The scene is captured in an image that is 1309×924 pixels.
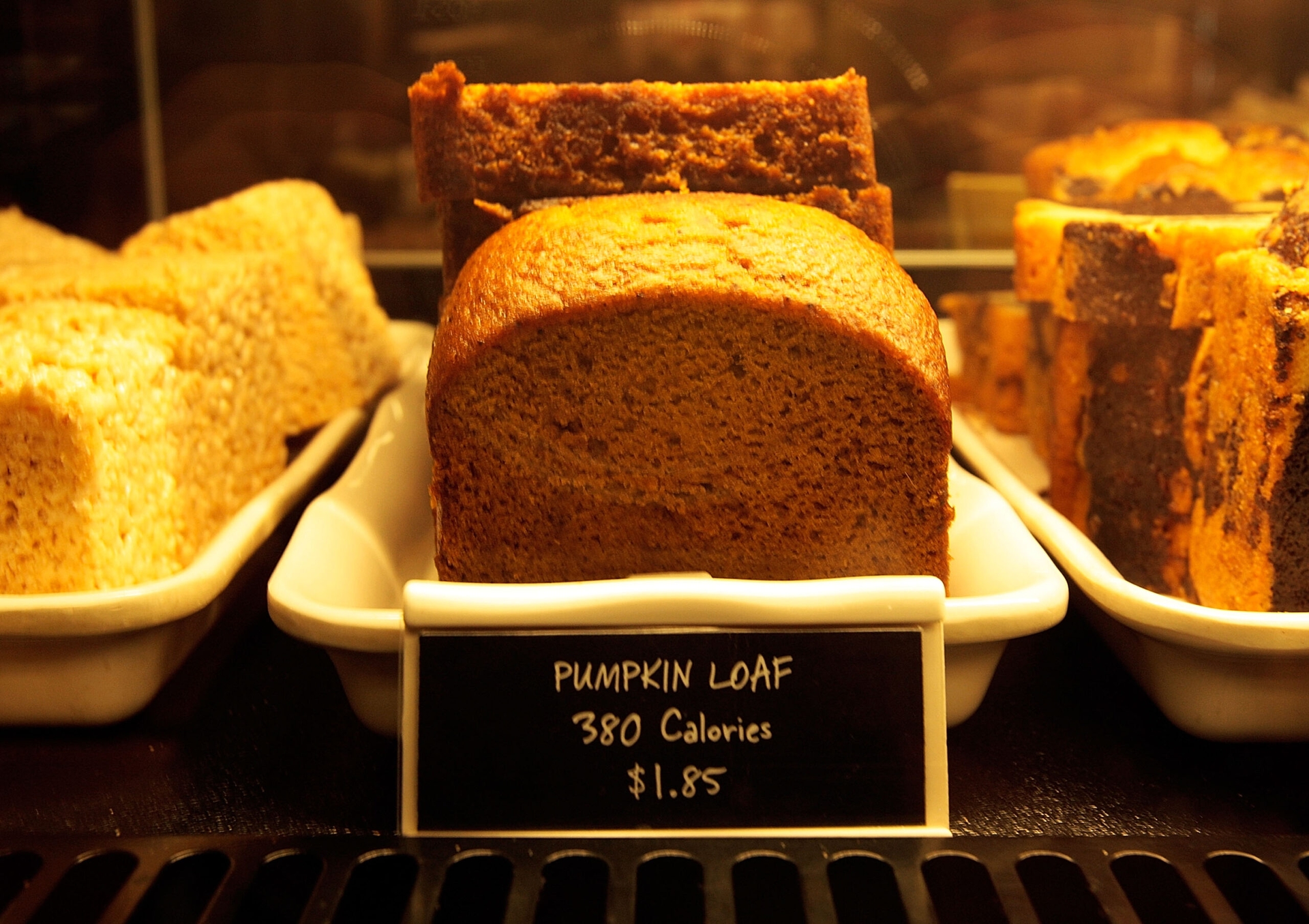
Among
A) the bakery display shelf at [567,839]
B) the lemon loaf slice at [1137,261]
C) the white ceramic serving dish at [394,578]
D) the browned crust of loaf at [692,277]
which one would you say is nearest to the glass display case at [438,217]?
the bakery display shelf at [567,839]

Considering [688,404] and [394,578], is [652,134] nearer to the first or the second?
[688,404]

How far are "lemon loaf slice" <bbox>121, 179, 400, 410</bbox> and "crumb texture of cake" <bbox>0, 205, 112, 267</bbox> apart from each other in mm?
70

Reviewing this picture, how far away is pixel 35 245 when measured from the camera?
1.59 meters

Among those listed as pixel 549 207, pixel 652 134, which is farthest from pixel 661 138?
pixel 549 207

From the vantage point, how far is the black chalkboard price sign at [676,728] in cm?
86

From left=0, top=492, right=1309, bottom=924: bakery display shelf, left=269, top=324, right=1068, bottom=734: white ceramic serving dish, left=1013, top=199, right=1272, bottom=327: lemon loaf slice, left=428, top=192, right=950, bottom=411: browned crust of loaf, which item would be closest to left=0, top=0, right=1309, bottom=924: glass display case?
left=0, top=492, right=1309, bottom=924: bakery display shelf

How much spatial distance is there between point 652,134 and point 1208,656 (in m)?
0.74

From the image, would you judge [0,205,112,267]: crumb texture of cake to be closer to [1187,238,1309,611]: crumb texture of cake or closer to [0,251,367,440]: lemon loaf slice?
[0,251,367,440]: lemon loaf slice

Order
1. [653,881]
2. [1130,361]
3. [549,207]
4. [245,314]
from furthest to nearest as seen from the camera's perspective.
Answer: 1. [245,314]
2. [1130,361]
3. [549,207]
4. [653,881]

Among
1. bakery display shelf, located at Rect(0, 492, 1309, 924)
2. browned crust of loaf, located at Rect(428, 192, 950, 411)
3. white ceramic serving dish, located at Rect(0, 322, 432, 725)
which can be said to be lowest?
bakery display shelf, located at Rect(0, 492, 1309, 924)

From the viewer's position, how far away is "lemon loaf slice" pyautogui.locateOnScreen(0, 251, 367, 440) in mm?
1294

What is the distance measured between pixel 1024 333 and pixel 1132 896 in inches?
40.1

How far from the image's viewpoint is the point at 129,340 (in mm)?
1182

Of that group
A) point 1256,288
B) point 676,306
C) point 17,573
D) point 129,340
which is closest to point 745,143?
point 676,306
